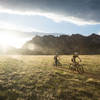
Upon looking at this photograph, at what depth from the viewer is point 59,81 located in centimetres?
1393

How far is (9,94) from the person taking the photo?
35.4ft

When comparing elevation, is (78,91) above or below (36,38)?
below

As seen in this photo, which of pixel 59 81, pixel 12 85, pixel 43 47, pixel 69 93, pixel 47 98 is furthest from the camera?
pixel 43 47

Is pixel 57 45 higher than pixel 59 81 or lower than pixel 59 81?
higher

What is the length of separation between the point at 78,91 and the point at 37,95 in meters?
3.49

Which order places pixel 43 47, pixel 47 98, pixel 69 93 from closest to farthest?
pixel 47 98 < pixel 69 93 < pixel 43 47

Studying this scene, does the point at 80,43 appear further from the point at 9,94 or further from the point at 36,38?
the point at 9,94

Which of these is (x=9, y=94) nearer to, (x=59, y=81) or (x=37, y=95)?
(x=37, y=95)

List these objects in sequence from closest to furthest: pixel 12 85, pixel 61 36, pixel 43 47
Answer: pixel 12 85, pixel 43 47, pixel 61 36

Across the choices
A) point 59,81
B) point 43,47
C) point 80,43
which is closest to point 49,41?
point 43,47

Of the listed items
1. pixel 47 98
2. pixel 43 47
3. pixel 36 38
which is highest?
pixel 36 38

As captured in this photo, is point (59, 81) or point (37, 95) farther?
point (59, 81)

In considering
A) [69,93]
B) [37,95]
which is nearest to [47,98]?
[37,95]

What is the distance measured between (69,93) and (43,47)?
Result: 139157 mm
